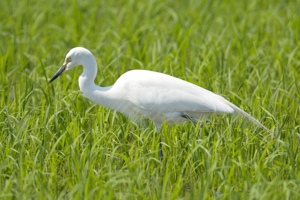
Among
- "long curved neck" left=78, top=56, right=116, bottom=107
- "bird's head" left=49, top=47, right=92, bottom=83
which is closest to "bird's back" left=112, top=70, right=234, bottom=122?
"long curved neck" left=78, top=56, right=116, bottom=107

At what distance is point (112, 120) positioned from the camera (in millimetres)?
5746

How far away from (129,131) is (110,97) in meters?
0.34

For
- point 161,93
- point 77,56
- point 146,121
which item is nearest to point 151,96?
point 161,93

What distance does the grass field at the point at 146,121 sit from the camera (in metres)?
4.61

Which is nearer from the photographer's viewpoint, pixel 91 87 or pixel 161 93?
pixel 161 93

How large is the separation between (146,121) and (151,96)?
50 cm

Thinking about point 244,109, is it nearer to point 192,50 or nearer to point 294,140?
point 294,140

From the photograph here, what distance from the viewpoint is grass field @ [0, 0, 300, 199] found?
4609 mm

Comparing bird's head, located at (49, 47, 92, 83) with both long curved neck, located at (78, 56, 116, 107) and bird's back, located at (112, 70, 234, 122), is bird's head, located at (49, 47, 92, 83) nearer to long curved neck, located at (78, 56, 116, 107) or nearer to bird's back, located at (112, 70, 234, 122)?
long curved neck, located at (78, 56, 116, 107)

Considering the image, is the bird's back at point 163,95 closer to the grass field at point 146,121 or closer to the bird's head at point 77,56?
the grass field at point 146,121

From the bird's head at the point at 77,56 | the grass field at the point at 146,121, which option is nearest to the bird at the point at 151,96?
the bird's head at the point at 77,56

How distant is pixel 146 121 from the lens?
6.25m

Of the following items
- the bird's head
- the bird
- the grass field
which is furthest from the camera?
the bird's head

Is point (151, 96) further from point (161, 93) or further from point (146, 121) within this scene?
point (146, 121)
